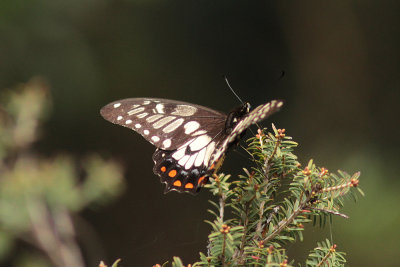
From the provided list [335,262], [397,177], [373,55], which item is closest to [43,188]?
[335,262]

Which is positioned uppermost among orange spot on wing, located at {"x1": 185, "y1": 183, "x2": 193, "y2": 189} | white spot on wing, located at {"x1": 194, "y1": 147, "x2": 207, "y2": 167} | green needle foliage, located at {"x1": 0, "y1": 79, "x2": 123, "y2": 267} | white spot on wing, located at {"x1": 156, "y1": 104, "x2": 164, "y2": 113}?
white spot on wing, located at {"x1": 156, "y1": 104, "x2": 164, "y2": 113}

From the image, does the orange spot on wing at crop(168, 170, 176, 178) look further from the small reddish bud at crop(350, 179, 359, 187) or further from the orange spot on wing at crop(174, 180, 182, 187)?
the small reddish bud at crop(350, 179, 359, 187)

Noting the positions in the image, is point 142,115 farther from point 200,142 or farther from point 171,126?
point 200,142

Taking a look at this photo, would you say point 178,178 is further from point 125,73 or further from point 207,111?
point 125,73

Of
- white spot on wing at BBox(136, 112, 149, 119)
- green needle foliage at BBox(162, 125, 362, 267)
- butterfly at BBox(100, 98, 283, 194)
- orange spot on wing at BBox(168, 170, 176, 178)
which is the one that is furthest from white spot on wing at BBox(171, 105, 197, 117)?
green needle foliage at BBox(162, 125, 362, 267)

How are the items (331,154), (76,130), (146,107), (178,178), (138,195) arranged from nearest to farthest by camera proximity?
(178,178) → (146,107) → (331,154) → (76,130) → (138,195)

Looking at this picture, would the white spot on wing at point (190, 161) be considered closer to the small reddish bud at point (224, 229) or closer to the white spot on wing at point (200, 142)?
the white spot on wing at point (200, 142)

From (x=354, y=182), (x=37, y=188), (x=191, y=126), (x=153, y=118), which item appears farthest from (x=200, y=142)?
(x=354, y=182)
